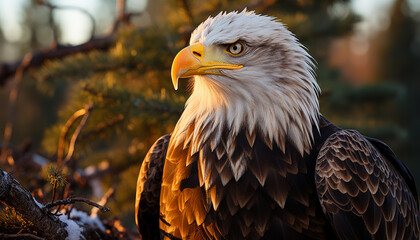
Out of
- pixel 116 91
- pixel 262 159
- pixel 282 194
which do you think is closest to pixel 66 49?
pixel 116 91

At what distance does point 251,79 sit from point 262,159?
1.45 feet

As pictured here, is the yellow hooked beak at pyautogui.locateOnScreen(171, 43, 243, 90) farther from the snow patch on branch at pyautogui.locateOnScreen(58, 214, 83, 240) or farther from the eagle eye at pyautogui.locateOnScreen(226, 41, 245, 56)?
the snow patch on branch at pyautogui.locateOnScreen(58, 214, 83, 240)

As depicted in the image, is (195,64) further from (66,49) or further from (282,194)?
(66,49)

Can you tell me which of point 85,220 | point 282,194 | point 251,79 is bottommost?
point 282,194

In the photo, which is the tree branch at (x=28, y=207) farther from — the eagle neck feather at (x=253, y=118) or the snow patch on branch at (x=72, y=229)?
the eagle neck feather at (x=253, y=118)

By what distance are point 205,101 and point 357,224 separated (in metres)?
1.04

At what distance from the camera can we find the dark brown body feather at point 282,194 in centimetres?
201

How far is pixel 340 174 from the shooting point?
2031 mm

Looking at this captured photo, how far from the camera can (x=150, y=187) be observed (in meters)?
2.51

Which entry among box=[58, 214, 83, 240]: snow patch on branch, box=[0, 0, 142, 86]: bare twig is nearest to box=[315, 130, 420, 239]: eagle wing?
box=[58, 214, 83, 240]: snow patch on branch

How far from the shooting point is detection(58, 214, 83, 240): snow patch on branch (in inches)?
71.7

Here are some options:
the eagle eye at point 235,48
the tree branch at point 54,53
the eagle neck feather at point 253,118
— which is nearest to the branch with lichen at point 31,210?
the eagle neck feather at point 253,118

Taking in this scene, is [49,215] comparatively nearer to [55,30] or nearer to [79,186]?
[79,186]

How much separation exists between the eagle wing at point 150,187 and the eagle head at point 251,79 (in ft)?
1.22
